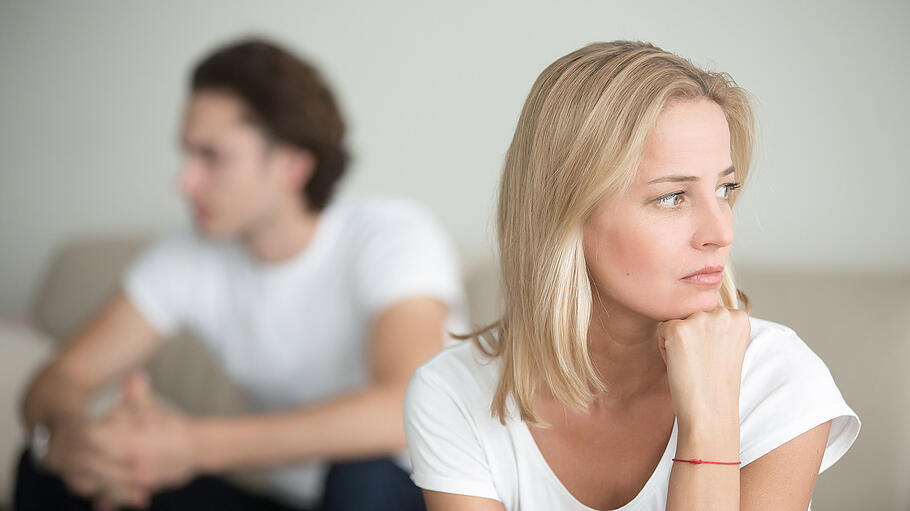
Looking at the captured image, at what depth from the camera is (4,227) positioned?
8.07ft

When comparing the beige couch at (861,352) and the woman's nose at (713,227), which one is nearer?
the woman's nose at (713,227)

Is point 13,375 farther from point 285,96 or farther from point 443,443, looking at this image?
point 443,443

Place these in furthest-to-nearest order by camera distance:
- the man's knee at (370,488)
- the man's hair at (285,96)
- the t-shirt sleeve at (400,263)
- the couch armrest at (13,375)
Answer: the couch armrest at (13,375)
the man's hair at (285,96)
the t-shirt sleeve at (400,263)
the man's knee at (370,488)

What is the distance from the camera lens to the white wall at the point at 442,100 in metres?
0.84

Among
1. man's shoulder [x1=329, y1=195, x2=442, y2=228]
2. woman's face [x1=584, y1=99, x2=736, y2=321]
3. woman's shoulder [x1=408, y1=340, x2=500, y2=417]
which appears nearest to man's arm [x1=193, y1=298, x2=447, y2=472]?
man's shoulder [x1=329, y1=195, x2=442, y2=228]

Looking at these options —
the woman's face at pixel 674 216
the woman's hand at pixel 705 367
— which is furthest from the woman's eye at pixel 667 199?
the woman's hand at pixel 705 367

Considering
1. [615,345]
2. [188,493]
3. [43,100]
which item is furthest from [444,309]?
[43,100]

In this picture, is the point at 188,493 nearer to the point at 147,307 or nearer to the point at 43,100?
the point at 147,307

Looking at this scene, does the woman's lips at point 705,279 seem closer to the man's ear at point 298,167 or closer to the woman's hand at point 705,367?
the woman's hand at point 705,367

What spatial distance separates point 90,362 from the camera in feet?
5.16

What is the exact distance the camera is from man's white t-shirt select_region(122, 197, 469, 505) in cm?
148

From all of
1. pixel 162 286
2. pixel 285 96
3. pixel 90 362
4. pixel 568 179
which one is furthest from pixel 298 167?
pixel 568 179

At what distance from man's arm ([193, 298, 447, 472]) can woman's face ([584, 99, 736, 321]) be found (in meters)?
0.63

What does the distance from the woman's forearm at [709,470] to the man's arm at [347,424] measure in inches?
25.6
